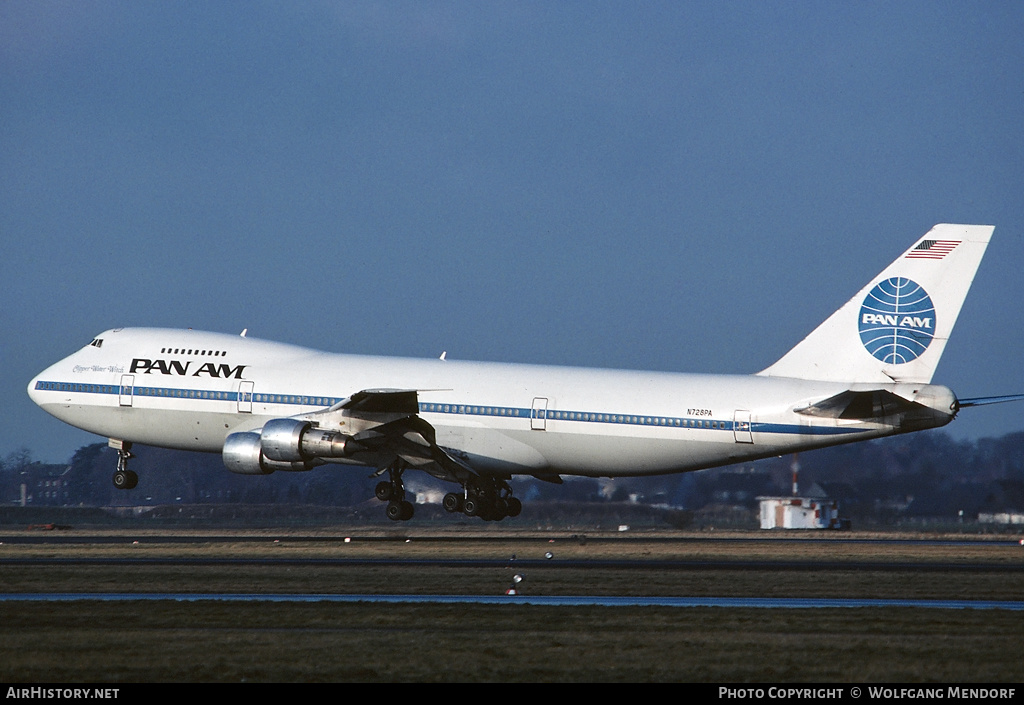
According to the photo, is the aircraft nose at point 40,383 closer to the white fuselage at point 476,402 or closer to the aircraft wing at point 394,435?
the white fuselage at point 476,402

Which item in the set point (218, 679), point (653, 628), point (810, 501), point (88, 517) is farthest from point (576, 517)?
point (218, 679)

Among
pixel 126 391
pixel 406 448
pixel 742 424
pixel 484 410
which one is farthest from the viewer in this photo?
pixel 126 391

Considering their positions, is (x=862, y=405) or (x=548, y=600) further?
(x=862, y=405)

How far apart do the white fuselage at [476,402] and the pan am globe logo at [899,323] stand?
1731 millimetres

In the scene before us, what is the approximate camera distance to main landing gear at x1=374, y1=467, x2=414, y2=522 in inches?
1833

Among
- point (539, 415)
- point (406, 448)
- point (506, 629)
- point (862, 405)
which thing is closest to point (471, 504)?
point (406, 448)

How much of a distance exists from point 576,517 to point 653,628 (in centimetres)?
A: 3851

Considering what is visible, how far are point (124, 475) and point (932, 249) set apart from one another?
99.4 feet

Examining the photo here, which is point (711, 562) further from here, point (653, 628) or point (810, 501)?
point (810, 501)

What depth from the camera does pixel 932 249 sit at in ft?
135

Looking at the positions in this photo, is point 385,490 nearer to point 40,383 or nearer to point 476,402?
point 476,402

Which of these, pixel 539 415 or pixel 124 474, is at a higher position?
pixel 539 415

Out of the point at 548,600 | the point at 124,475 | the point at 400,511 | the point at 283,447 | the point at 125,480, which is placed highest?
the point at 283,447

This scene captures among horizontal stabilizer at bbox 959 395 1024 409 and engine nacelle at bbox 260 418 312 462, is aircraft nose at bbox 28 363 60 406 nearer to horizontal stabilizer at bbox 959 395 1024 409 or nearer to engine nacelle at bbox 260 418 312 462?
engine nacelle at bbox 260 418 312 462
